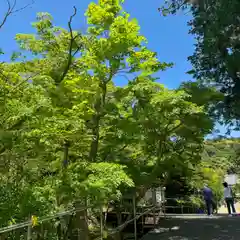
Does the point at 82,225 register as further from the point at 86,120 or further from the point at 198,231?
the point at 198,231

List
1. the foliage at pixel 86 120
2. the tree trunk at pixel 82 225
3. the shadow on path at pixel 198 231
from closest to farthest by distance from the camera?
1. the foliage at pixel 86 120
2. the tree trunk at pixel 82 225
3. the shadow on path at pixel 198 231

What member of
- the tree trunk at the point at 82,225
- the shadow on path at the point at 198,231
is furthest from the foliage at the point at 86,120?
the shadow on path at the point at 198,231

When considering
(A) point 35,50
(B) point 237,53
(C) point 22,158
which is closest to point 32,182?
(C) point 22,158

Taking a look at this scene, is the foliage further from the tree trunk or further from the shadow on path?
the shadow on path

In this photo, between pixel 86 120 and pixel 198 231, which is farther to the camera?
pixel 198 231

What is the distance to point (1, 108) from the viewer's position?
5.86 metres

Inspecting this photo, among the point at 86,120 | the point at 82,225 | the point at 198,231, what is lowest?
the point at 198,231

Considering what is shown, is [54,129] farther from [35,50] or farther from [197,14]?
[197,14]

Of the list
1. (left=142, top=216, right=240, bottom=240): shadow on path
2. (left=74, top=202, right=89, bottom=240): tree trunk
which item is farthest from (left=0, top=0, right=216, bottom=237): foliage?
(left=142, top=216, right=240, bottom=240): shadow on path

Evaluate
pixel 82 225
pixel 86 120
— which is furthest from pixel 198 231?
pixel 86 120

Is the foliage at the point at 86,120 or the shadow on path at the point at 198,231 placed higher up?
the foliage at the point at 86,120

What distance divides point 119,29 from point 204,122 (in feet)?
11.2

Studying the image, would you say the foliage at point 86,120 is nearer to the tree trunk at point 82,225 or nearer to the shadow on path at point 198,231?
the tree trunk at point 82,225

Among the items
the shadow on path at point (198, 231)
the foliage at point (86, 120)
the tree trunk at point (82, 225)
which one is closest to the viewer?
the foliage at point (86, 120)
